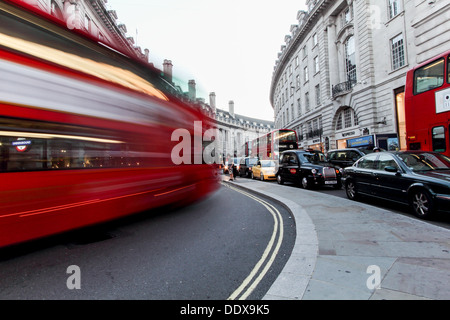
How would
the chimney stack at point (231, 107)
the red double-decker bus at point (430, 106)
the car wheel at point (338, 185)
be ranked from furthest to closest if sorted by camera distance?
1. the chimney stack at point (231, 107)
2. the car wheel at point (338, 185)
3. the red double-decker bus at point (430, 106)

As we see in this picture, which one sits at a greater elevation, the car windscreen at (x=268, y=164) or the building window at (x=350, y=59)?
the building window at (x=350, y=59)

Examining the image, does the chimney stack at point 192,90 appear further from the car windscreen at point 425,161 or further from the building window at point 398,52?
the building window at point 398,52

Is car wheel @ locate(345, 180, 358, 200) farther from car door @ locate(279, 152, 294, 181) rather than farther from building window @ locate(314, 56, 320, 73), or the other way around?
building window @ locate(314, 56, 320, 73)

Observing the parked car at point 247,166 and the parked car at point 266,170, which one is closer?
the parked car at point 266,170

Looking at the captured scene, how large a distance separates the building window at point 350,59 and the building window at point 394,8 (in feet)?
15.4

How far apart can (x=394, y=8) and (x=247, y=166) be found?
650 inches

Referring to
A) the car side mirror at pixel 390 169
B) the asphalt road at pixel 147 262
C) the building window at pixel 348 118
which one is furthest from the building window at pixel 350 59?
the asphalt road at pixel 147 262

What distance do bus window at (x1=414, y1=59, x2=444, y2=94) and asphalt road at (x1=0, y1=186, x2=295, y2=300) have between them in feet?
21.4

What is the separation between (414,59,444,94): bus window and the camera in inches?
283

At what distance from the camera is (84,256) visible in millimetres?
3533

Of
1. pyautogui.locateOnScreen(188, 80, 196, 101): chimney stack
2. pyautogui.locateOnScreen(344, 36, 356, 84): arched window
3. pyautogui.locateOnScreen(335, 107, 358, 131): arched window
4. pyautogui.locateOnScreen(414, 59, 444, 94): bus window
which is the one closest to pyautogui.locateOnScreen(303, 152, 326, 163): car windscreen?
pyautogui.locateOnScreen(414, 59, 444, 94): bus window

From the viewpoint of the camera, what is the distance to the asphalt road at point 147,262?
Result: 8.41ft
